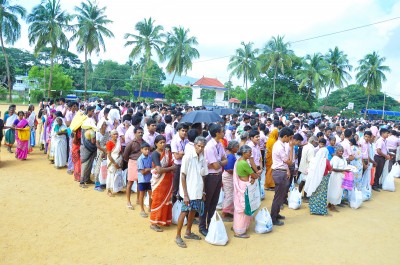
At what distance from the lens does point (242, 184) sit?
15.2 feet

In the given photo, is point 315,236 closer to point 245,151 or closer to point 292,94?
point 245,151

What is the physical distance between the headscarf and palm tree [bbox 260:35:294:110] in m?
29.3

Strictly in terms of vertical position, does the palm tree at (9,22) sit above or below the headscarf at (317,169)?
above

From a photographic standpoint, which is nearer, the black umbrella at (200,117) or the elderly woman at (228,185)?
the elderly woman at (228,185)

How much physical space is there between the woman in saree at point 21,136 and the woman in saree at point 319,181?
779 centimetres

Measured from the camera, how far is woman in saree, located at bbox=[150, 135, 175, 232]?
4656 millimetres

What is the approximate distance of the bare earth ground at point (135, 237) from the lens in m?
3.95

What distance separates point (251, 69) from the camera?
116ft

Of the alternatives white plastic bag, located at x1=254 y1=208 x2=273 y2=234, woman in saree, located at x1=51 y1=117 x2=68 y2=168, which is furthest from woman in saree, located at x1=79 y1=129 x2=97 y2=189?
white plastic bag, located at x1=254 y1=208 x2=273 y2=234

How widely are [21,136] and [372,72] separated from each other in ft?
138

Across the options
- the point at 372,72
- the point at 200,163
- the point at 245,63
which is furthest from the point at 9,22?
the point at 372,72

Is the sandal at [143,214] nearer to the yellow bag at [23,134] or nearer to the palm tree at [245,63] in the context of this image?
the yellow bag at [23,134]

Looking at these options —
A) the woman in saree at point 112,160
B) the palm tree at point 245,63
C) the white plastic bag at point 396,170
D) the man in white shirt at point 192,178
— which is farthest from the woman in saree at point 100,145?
the palm tree at point 245,63

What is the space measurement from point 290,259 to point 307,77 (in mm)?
33603
